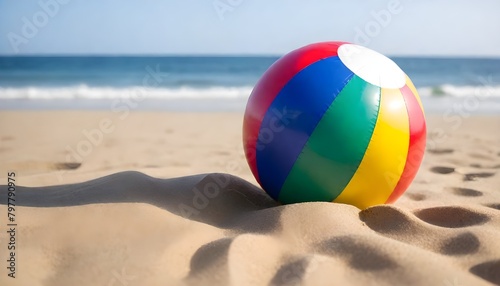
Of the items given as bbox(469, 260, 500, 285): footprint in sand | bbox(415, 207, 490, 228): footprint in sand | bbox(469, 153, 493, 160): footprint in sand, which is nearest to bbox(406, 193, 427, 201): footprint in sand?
bbox(415, 207, 490, 228): footprint in sand

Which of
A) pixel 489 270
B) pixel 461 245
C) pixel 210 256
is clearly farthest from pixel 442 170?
pixel 210 256

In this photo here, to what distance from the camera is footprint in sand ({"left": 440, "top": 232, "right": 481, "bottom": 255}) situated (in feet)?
8.27

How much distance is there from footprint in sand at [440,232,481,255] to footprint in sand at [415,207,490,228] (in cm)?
39

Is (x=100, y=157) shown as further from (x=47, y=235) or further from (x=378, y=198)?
(x=378, y=198)

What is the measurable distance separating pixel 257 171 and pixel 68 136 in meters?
4.44

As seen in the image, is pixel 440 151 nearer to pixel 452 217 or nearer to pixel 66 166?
pixel 452 217

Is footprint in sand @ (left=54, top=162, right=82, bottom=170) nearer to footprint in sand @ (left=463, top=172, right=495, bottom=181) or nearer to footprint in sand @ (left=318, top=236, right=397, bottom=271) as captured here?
footprint in sand @ (left=318, top=236, right=397, bottom=271)

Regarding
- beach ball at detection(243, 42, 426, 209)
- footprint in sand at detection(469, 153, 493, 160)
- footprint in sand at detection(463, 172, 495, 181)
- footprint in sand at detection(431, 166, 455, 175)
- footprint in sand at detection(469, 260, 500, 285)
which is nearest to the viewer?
footprint in sand at detection(469, 260, 500, 285)

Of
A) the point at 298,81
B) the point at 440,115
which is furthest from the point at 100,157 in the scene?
the point at 440,115

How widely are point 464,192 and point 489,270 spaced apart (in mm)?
1835

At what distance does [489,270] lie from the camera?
2316 mm

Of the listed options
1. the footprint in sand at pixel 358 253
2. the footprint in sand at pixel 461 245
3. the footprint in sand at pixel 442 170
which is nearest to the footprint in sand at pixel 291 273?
the footprint in sand at pixel 358 253

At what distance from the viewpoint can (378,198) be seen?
311 centimetres

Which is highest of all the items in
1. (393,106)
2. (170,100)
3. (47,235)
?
(170,100)
